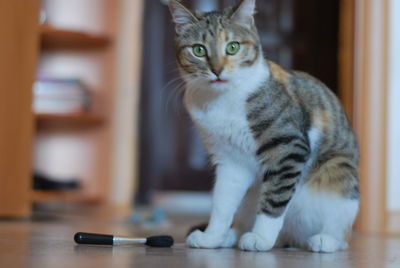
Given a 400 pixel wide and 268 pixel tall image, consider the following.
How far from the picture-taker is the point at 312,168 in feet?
5.41

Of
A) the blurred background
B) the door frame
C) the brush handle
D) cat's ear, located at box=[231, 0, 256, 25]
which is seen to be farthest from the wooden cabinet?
the door frame

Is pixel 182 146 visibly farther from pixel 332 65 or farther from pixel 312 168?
pixel 312 168

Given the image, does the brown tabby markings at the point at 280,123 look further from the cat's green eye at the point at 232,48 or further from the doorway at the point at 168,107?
the doorway at the point at 168,107

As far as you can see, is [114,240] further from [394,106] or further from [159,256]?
[394,106]

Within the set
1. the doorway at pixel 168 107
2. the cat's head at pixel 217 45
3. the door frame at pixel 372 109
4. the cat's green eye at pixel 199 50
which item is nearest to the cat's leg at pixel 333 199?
the cat's head at pixel 217 45

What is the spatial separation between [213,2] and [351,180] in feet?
8.94

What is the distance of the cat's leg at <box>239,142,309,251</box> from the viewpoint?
154 centimetres

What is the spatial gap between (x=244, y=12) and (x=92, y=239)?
Answer: 0.73 m

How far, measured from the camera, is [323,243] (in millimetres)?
1590

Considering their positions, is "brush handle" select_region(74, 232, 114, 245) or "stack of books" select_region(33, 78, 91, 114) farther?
"stack of books" select_region(33, 78, 91, 114)

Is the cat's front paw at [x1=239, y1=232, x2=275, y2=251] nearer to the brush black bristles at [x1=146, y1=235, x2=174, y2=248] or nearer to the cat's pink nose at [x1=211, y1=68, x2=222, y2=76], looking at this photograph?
the brush black bristles at [x1=146, y1=235, x2=174, y2=248]

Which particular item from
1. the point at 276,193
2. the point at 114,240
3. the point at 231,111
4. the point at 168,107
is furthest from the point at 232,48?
the point at 168,107

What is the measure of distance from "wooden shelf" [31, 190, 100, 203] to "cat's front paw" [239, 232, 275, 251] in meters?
2.16

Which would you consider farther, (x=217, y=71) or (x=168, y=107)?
(x=168, y=107)
